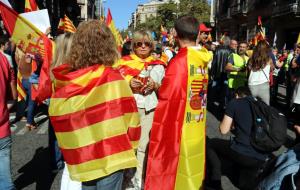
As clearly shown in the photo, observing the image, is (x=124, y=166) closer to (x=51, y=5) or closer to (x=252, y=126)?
(x=252, y=126)

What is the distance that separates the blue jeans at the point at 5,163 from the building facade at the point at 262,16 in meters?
27.5

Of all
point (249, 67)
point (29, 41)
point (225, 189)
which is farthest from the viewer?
point (249, 67)

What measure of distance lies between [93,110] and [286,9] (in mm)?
29313

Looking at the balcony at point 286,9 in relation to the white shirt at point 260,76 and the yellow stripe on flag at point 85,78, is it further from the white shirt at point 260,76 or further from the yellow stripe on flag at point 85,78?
the yellow stripe on flag at point 85,78

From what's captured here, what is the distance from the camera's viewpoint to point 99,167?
2.68m

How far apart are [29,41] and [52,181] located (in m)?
1.69

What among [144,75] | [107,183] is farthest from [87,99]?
[144,75]

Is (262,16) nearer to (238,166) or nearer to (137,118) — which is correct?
(238,166)

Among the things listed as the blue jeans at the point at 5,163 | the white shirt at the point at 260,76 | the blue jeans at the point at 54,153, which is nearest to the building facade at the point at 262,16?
the white shirt at the point at 260,76

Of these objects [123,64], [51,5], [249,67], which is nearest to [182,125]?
Answer: [123,64]

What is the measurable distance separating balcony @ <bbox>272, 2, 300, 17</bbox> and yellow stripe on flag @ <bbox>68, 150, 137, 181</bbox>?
27644mm

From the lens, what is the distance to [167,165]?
144 inches

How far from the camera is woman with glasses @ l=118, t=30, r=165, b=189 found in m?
3.97

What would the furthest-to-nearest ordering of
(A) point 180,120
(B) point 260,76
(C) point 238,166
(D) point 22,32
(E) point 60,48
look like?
(B) point 260,76 → (C) point 238,166 → (D) point 22,32 → (E) point 60,48 → (A) point 180,120
